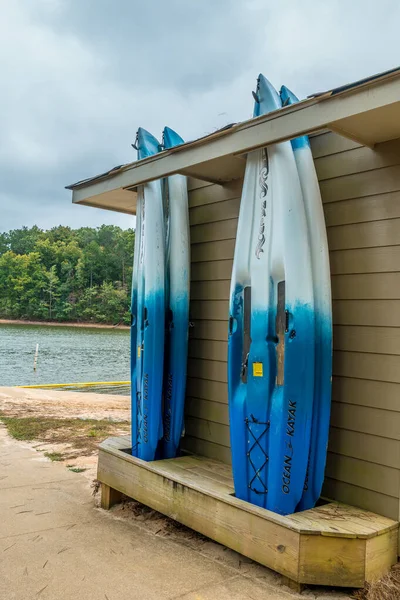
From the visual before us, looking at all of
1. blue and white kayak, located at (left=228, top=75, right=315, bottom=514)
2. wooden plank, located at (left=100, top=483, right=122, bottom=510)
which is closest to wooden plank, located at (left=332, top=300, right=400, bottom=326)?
blue and white kayak, located at (left=228, top=75, right=315, bottom=514)

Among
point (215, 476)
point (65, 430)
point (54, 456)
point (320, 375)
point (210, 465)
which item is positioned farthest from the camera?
point (65, 430)

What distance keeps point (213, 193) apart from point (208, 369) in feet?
4.02

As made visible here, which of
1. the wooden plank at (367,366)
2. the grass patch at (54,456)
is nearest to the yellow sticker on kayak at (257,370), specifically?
the wooden plank at (367,366)

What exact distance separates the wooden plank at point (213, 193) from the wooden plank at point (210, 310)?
2.30 ft

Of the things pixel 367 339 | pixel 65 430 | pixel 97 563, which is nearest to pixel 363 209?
pixel 367 339

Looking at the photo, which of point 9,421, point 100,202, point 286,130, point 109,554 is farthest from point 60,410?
point 286,130

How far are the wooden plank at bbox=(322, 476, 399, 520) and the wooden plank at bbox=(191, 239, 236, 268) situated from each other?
1.54 metres

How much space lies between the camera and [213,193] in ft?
12.2

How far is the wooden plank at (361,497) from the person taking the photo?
258cm

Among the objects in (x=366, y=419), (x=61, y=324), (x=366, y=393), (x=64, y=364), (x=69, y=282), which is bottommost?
(x=64, y=364)

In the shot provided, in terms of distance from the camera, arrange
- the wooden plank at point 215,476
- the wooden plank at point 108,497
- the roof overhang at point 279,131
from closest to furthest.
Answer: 1. the roof overhang at point 279,131
2. the wooden plank at point 215,476
3. the wooden plank at point 108,497

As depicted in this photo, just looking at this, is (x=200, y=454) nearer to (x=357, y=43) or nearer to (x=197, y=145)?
(x=197, y=145)

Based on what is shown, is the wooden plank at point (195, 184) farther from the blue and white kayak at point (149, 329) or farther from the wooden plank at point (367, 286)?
the wooden plank at point (367, 286)

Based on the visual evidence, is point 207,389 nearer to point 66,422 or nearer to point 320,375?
point 320,375
